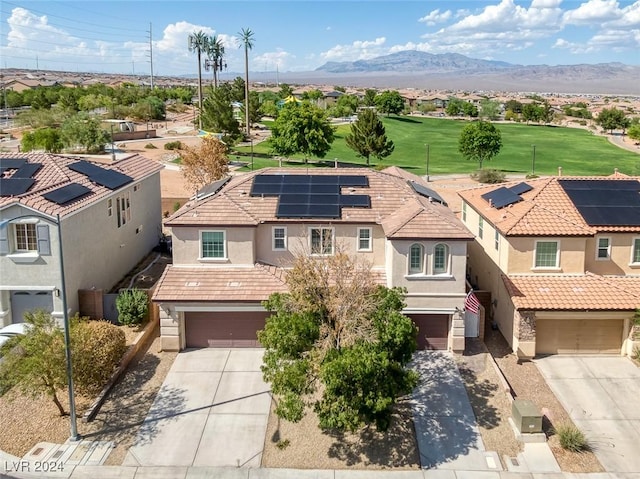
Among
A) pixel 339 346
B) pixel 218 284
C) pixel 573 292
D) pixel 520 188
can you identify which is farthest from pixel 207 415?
pixel 520 188

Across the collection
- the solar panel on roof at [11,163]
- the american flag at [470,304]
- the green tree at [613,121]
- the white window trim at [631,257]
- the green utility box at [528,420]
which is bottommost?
the green utility box at [528,420]

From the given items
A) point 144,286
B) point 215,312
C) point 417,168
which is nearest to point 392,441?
point 215,312

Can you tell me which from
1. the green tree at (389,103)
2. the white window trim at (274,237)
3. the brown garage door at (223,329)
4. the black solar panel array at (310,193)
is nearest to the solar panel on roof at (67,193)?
the brown garage door at (223,329)

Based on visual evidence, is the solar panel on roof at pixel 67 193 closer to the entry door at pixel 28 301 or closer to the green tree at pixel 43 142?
the entry door at pixel 28 301

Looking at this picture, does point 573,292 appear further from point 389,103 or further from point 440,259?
point 389,103

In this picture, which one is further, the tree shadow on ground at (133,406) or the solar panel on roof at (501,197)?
the solar panel on roof at (501,197)

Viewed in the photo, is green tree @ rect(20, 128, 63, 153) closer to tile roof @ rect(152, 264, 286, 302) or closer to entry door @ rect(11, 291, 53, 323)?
entry door @ rect(11, 291, 53, 323)

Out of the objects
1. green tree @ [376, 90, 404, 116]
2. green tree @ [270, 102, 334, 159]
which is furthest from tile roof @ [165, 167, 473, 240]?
green tree @ [376, 90, 404, 116]
